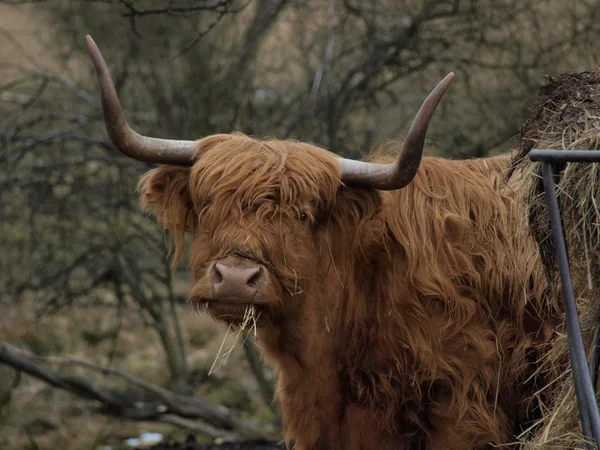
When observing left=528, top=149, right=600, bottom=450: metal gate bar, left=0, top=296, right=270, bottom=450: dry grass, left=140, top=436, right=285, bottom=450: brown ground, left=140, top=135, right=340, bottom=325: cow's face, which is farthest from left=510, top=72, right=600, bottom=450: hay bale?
left=0, top=296, right=270, bottom=450: dry grass

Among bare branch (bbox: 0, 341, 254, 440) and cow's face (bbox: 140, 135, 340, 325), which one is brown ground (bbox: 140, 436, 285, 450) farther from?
cow's face (bbox: 140, 135, 340, 325)

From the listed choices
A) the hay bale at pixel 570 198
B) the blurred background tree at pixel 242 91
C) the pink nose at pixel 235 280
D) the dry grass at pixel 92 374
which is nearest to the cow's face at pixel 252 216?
the pink nose at pixel 235 280

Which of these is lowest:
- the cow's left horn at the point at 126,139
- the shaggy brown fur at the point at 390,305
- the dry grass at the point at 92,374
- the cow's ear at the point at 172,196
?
the dry grass at the point at 92,374

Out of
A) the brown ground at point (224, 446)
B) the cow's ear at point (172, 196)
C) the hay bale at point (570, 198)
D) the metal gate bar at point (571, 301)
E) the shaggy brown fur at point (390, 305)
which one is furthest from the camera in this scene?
the brown ground at point (224, 446)

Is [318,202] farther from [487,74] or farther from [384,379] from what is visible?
[487,74]

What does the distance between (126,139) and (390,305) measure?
1.51m

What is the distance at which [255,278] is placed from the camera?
14.3ft

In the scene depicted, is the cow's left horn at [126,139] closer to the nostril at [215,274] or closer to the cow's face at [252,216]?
the cow's face at [252,216]

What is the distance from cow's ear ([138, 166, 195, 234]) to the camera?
504 cm

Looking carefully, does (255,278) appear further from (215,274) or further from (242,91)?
(242,91)

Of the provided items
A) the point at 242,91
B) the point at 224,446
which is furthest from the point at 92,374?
the point at 224,446

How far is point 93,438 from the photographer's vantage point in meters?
10.3

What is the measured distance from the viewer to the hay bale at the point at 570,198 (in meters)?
3.54

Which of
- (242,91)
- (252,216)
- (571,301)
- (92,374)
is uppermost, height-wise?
(242,91)
